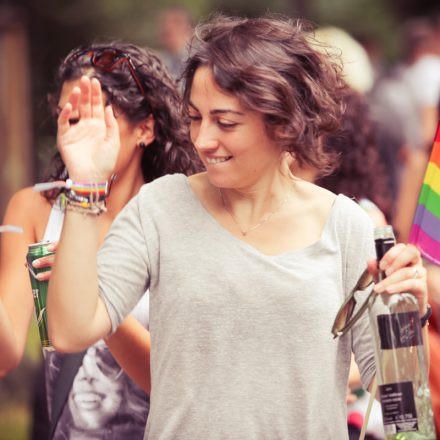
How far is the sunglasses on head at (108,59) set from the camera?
3598 millimetres

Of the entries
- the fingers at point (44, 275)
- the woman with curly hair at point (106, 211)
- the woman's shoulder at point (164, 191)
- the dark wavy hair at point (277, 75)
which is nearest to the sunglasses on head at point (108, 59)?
the woman with curly hair at point (106, 211)

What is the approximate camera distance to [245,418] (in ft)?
9.00

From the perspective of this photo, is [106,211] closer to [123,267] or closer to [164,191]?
[164,191]

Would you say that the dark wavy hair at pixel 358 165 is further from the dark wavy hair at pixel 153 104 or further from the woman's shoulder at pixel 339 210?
the woman's shoulder at pixel 339 210

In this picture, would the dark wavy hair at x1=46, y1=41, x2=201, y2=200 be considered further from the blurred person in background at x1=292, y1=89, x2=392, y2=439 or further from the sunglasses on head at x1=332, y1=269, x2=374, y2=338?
the sunglasses on head at x1=332, y1=269, x2=374, y2=338

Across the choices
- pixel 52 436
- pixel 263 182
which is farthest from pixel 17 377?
pixel 263 182

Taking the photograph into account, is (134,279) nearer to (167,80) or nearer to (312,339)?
(312,339)

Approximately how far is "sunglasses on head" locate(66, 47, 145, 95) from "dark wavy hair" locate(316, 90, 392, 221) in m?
1.18

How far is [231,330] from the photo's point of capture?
2.76 meters

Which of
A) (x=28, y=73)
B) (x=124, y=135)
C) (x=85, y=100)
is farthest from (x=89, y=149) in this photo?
(x=28, y=73)

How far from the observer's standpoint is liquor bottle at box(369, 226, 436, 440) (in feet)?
8.33

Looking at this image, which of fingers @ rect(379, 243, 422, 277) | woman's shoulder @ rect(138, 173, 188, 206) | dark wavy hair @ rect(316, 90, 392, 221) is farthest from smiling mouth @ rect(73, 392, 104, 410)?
dark wavy hair @ rect(316, 90, 392, 221)

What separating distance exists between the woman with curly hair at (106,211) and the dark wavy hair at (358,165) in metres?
1.05

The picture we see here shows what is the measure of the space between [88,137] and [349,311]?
74 centimetres
